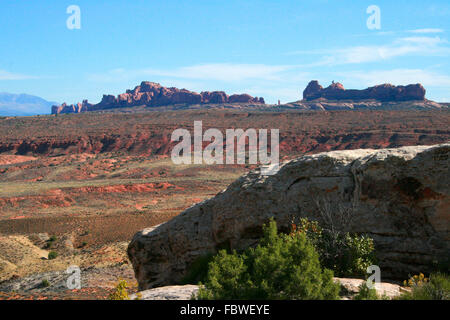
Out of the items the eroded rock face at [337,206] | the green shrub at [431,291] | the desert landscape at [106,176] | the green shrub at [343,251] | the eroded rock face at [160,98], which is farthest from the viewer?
the eroded rock face at [160,98]

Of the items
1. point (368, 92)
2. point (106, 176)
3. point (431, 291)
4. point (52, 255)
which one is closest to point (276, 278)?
point (431, 291)

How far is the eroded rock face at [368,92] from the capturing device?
375ft

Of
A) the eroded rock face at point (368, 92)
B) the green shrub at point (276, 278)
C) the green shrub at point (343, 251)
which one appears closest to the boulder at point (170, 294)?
the green shrub at point (276, 278)

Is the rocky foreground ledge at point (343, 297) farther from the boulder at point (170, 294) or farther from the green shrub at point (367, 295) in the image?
the green shrub at point (367, 295)

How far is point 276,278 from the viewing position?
17.1 ft

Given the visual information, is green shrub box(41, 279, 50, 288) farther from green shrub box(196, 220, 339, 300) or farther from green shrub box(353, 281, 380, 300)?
green shrub box(353, 281, 380, 300)

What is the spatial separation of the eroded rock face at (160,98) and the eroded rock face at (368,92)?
75.8 feet

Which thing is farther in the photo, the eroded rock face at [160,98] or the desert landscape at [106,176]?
the eroded rock face at [160,98]

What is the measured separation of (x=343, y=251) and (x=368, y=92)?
128m

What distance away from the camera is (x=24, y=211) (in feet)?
103

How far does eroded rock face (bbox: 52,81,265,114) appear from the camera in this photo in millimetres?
153875

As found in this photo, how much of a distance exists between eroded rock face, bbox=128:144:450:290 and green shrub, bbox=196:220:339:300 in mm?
3285

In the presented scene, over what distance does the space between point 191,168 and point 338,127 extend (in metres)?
30.0

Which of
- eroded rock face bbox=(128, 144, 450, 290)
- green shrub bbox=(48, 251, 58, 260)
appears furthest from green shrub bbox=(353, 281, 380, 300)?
green shrub bbox=(48, 251, 58, 260)
